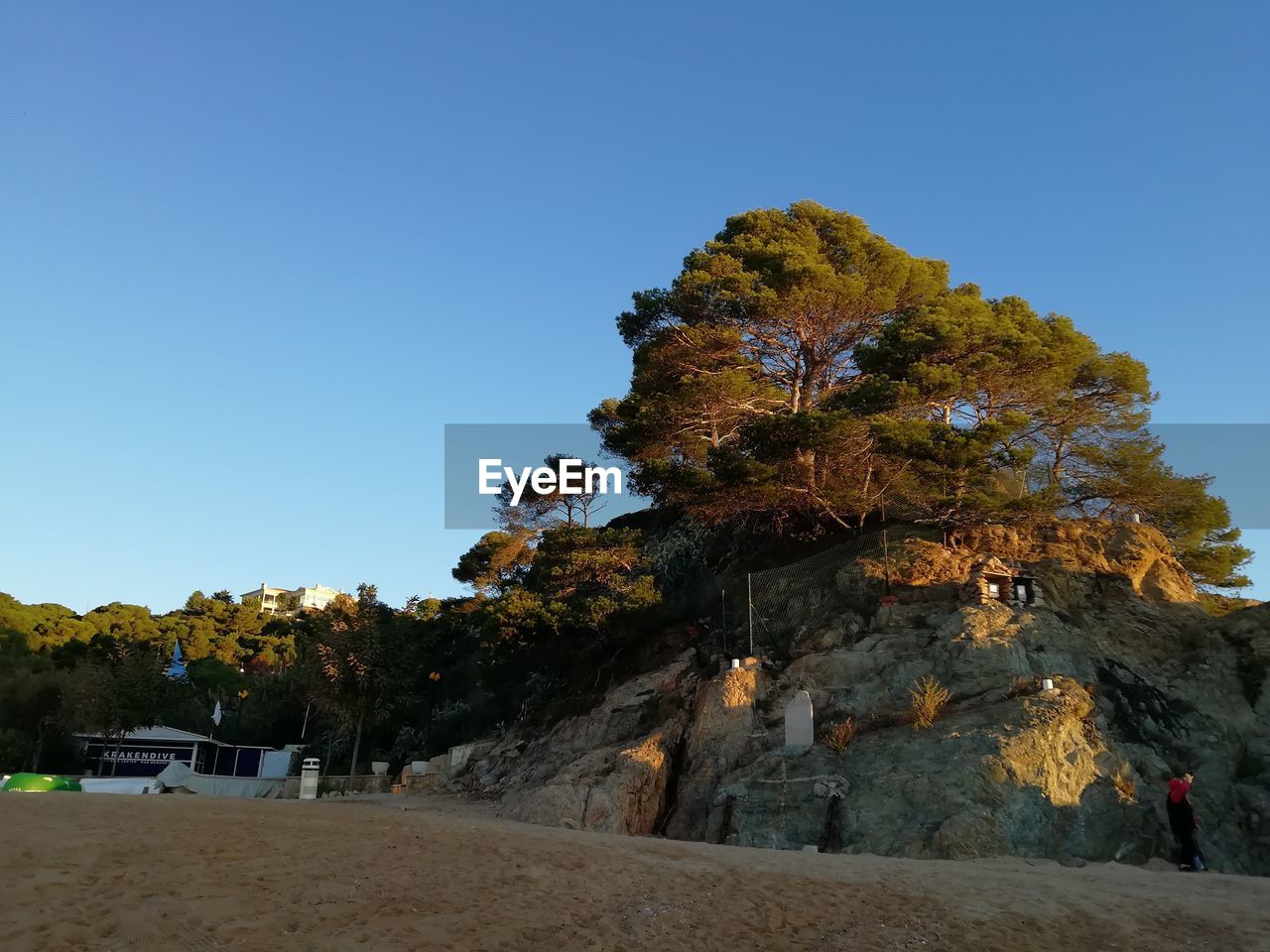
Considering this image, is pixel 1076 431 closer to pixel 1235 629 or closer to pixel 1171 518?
pixel 1171 518

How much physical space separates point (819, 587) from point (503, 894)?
14.5 m

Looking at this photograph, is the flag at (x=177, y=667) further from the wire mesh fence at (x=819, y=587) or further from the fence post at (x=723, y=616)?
the wire mesh fence at (x=819, y=587)

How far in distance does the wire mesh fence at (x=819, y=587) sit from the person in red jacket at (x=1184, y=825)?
28.1 ft

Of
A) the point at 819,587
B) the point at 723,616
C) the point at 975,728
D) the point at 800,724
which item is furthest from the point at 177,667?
the point at 975,728

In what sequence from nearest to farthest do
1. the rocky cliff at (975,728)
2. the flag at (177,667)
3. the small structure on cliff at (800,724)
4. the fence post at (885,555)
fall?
1. the rocky cliff at (975,728)
2. the small structure on cliff at (800,724)
3. the fence post at (885,555)
4. the flag at (177,667)

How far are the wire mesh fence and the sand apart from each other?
932 centimetres

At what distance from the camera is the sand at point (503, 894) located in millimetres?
8977

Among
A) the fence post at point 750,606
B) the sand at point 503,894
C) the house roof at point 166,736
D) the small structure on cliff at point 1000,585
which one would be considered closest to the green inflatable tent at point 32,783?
the sand at point 503,894

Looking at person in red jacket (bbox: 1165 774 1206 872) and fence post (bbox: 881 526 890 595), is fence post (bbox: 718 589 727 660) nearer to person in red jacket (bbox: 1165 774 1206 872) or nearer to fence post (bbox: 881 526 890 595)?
fence post (bbox: 881 526 890 595)

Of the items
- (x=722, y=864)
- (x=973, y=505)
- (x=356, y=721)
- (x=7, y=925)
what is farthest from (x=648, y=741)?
(x=356, y=721)

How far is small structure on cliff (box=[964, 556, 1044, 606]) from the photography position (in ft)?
70.1

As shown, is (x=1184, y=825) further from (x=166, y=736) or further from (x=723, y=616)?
(x=166, y=736)

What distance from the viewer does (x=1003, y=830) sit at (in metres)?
14.6

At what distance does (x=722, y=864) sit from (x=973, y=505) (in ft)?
44.9
